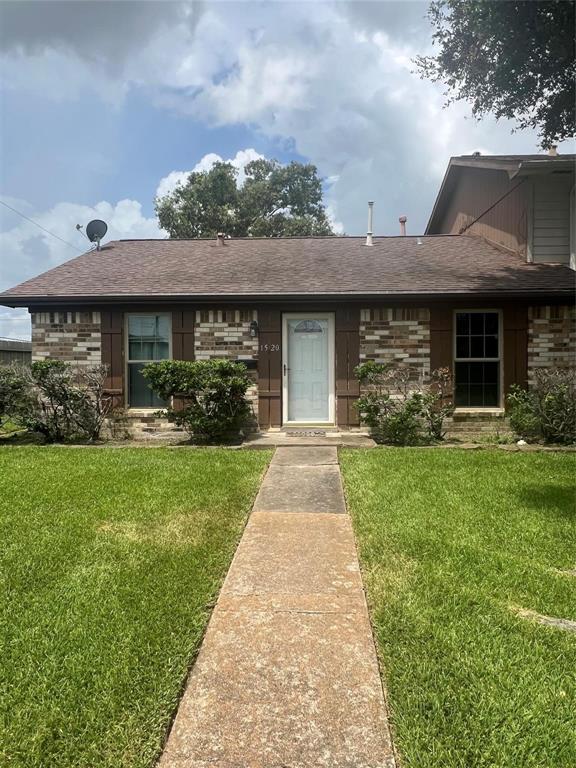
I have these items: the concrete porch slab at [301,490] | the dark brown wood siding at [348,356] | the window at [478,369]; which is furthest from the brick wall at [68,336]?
the window at [478,369]

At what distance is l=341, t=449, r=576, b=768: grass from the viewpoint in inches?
68.1

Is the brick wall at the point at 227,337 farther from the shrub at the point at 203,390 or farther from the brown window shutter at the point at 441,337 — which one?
→ the brown window shutter at the point at 441,337

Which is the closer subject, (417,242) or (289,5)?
(289,5)

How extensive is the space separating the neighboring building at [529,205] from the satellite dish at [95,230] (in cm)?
901

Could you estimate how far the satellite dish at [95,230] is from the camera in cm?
1195

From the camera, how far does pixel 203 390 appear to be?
7.67 m

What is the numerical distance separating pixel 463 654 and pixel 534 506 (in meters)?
2.69

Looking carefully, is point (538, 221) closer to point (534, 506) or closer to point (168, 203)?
point (534, 506)

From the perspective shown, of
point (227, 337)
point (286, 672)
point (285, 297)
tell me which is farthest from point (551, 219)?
point (286, 672)

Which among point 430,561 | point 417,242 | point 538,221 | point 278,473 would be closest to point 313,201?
point 417,242

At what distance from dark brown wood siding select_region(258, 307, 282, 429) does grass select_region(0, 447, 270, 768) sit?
3.13m

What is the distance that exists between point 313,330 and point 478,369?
301 centimetres

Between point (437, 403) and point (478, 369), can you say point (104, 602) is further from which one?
point (478, 369)

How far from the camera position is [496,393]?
28.1 feet
